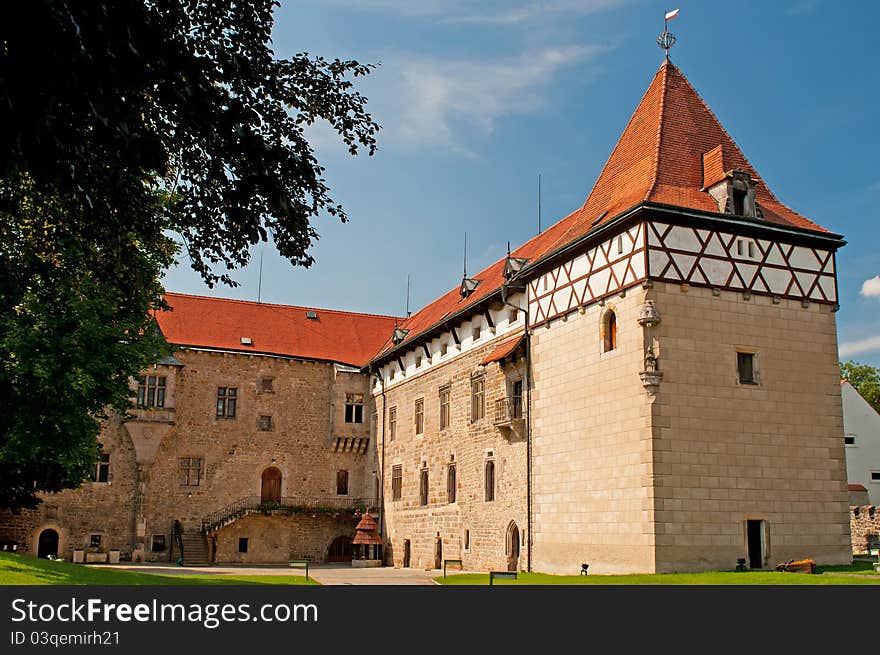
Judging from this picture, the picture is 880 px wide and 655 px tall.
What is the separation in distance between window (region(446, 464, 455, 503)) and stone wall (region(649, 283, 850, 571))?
41.1 ft

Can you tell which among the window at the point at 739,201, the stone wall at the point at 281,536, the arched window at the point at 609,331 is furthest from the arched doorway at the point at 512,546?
the stone wall at the point at 281,536

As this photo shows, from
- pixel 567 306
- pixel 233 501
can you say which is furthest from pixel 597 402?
pixel 233 501

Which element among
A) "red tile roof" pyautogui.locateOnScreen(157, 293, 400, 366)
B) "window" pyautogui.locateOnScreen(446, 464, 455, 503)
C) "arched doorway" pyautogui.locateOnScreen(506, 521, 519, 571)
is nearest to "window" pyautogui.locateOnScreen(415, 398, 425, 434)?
"window" pyautogui.locateOnScreen(446, 464, 455, 503)

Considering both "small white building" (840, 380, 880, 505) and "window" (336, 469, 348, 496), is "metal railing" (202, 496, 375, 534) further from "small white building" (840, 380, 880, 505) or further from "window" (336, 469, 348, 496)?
"small white building" (840, 380, 880, 505)

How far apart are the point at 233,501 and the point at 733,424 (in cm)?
2381

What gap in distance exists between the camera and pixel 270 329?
4184cm

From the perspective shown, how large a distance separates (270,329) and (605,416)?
23.3 m

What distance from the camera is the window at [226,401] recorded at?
128 feet

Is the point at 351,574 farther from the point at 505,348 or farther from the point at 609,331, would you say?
the point at 609,331

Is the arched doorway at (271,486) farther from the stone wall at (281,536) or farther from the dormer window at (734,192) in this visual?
the dormer window at (734,192)

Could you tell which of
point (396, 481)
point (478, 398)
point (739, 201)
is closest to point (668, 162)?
point (739, 201)

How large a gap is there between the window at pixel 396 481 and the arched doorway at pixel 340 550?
4059mm
